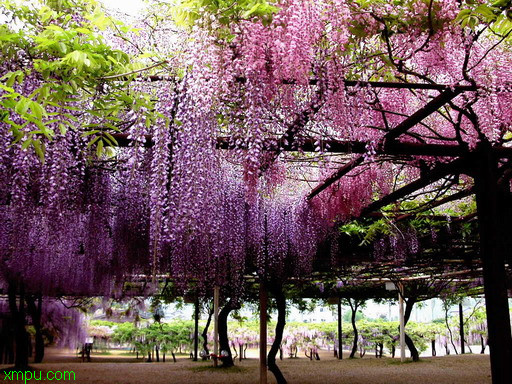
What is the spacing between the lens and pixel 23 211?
13.4ft

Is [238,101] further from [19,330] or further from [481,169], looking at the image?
[19,330]

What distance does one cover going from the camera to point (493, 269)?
3236mm

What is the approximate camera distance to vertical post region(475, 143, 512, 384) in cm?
311

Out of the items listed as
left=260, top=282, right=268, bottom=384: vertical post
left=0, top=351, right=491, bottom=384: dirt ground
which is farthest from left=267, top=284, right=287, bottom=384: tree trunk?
left=0, top=351, right=491, bottom=384: dirt ground

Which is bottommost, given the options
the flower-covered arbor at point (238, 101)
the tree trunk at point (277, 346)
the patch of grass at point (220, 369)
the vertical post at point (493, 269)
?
the patch of grass at point (220, 369)

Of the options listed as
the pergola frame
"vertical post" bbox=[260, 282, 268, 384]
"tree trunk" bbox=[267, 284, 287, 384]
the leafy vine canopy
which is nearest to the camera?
the leafy vine canopy

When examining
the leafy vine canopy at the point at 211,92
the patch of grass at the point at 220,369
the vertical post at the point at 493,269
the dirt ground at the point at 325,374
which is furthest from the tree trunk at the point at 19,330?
the vertical post at the point at 493,269

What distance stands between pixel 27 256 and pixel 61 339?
37.2 feet

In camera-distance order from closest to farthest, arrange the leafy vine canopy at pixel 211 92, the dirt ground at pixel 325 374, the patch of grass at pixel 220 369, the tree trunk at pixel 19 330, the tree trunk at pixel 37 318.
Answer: the leafy vine canopy at pixel 211 92 → the dirt ground at pixel 325 374 → the tree trunk at pixel 19 330 → the patch of grass at pixel 220 369 → the tree trunk at pixel 37 318

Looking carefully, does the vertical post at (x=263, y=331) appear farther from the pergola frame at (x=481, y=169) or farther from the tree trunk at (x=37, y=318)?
the tree trunk at (x=37, y=318)

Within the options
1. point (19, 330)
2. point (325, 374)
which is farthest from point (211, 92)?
point (325, 374)

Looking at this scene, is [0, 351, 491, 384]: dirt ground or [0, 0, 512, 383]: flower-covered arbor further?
[0, 351, 491, 384]: dirt ground

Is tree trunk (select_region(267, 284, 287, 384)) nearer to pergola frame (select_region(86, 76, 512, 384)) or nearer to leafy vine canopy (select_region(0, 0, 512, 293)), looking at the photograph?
leafy vine canopy (select_region(0, 0, 512, 293))

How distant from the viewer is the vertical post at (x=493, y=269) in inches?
122
